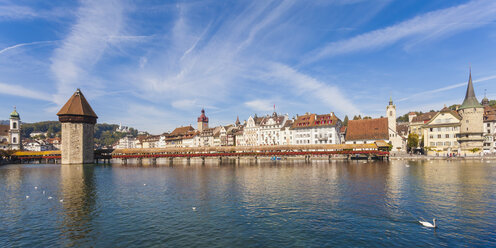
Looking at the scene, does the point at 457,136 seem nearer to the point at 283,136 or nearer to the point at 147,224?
the point at 283,136

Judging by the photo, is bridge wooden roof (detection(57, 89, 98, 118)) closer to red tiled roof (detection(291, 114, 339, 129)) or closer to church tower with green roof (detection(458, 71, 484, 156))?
red tiled roof (detection(291, 114, 339, 129))

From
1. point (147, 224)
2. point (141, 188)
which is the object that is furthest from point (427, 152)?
point (147, 224)

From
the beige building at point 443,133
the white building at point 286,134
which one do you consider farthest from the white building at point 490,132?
the white building at point 286,134

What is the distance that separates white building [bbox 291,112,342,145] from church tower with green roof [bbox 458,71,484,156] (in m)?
34.0

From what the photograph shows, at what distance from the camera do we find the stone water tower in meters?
71.8

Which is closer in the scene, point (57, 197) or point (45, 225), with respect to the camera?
point (45, 225)

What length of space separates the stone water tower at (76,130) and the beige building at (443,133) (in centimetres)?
9611

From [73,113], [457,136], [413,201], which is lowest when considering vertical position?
[413,201]

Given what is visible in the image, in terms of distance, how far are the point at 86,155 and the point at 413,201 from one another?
78162mm

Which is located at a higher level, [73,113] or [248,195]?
[73,113]

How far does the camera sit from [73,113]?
72062 mm

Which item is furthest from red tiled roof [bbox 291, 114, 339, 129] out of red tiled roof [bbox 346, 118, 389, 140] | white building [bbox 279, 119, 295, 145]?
red tiled roof [bbox 346, 118, 389, 140]

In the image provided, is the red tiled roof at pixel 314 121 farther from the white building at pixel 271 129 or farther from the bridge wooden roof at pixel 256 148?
the bridge wooden roof at pixel 256 148

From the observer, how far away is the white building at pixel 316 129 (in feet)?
303
